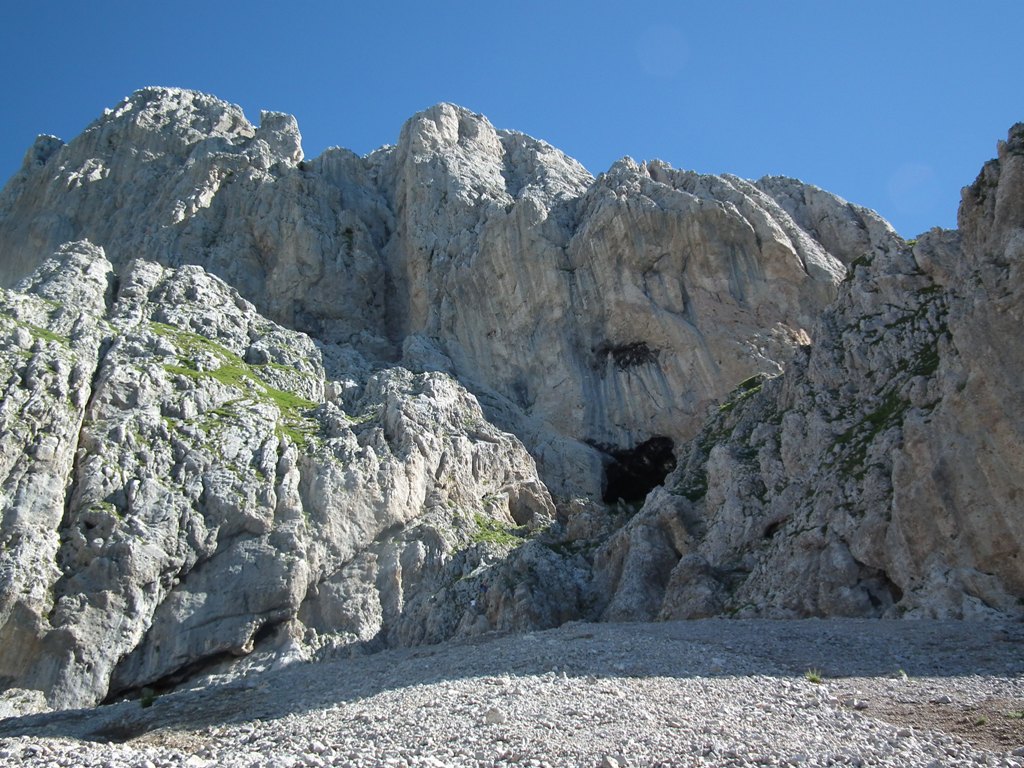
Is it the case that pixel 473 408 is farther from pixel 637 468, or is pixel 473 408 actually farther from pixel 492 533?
pixel 637 468

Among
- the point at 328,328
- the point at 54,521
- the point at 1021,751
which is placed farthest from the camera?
the point at 328,328

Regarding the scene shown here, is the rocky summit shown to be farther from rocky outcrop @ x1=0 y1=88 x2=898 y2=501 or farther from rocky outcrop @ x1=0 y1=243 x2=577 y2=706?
rocky outcrop @ x1=0 y1=88 x2=898 y2=501

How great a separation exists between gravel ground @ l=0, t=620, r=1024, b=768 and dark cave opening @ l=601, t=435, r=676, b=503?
37.3 metres

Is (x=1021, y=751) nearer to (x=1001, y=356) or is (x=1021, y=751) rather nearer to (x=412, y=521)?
(x=1001, y=356)

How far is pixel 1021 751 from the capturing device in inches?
563

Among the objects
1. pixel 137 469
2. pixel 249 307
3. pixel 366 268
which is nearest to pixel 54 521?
pixel 137 469

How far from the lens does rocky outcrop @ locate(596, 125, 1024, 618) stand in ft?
100

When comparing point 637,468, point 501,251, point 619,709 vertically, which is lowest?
point 619,709

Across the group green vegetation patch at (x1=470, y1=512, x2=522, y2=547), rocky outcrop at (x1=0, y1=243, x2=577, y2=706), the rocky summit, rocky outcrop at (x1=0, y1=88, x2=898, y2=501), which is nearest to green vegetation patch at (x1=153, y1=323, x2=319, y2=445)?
rocky outcrop at (x1=0, y1=243, x2=577, y2=706)

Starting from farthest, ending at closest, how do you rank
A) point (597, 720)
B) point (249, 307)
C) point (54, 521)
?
point (249, 307) < point (54, 521) < point (597, 720)

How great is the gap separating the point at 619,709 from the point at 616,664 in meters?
5.03

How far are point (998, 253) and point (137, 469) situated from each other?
41348 millimetres

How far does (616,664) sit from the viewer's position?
2348cm

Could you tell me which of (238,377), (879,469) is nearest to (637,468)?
(238,377)
